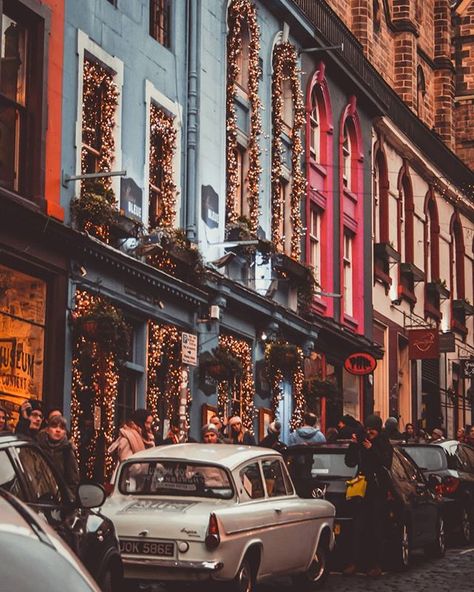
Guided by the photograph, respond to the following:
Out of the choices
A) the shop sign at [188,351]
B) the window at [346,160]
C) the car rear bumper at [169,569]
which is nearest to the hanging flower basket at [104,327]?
Result: the shop sign at [188,351]

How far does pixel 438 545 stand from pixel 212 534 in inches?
297

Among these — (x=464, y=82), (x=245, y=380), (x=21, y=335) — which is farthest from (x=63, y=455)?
(x=464, y=82)

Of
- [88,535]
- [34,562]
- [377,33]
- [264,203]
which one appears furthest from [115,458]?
[377,33]

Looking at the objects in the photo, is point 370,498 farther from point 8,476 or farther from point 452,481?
point 8,476

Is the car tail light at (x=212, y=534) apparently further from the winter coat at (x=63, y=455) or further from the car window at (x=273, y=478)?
the car window at (x=273, y=478)

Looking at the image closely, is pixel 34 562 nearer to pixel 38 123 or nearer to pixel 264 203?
pixel 38 123

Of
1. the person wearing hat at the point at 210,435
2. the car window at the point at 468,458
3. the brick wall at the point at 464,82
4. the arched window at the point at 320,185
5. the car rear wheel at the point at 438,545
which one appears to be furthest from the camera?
the brick wall at the point at 464,82

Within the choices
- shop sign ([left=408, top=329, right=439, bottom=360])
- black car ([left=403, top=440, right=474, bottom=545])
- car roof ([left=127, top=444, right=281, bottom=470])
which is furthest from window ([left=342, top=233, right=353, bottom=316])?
car roof ([left=127, top=444, right=281, bottom=470])

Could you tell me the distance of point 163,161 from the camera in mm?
26953

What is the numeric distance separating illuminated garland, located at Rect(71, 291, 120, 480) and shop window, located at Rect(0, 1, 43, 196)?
2291mm

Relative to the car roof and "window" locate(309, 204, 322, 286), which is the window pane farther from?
"window" locate(309, 204, 322, 286)

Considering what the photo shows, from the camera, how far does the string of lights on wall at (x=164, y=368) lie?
2588 cm

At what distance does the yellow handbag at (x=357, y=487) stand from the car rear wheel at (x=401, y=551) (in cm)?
97

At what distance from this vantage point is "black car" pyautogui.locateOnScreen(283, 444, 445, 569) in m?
18.4
